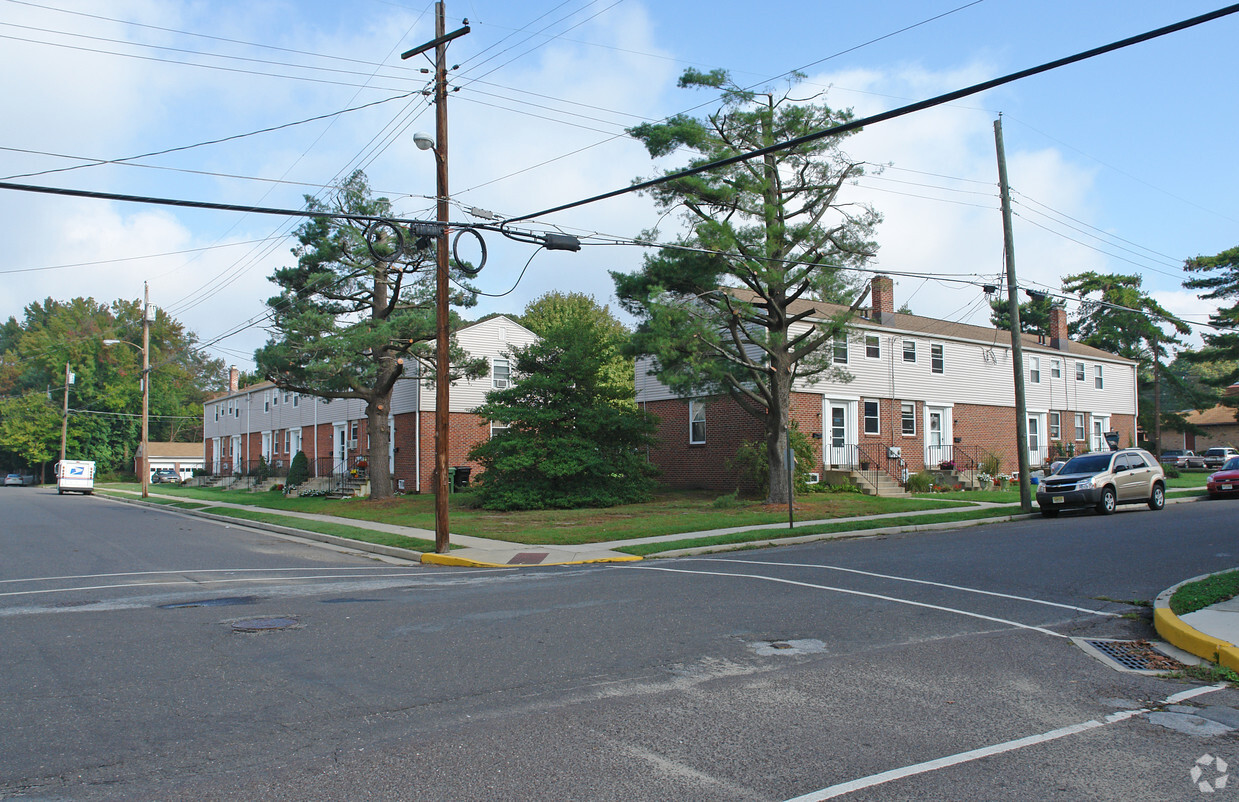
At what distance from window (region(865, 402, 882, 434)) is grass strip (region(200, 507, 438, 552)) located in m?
19.4

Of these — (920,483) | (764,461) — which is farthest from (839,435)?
(764,461)

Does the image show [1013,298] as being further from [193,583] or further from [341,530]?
[193,583]

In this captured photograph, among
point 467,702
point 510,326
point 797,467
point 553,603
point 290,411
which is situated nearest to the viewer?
point 467,702

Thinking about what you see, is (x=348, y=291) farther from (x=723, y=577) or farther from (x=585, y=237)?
(x=723, y=577)

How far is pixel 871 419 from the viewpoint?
33000 mm

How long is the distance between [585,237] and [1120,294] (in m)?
60.3

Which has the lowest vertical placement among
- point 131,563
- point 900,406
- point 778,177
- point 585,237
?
point 131,563

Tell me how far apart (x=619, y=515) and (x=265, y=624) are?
15.7 meters

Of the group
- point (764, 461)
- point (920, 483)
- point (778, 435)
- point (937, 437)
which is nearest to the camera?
point (778, 435)

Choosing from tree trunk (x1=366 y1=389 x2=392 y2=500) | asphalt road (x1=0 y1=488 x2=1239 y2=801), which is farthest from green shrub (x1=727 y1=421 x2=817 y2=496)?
asphalt road (x1=0 y1=488 x2=1239 y2=801)

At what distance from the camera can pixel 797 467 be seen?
28.5 metres

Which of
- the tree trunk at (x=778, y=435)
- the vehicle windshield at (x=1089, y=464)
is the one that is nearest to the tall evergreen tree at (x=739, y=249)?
the tree trunk at (x=778, y=435)

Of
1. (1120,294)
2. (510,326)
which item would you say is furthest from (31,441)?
(1120,294)

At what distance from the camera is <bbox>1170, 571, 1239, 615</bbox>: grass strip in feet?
30.1
